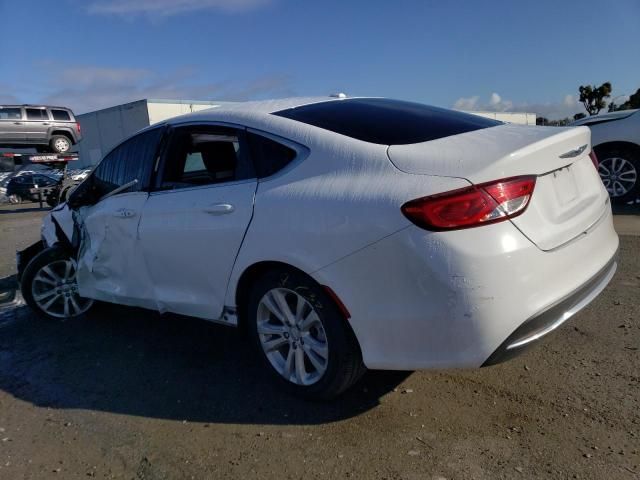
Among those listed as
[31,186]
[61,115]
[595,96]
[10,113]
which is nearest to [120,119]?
[61,115]

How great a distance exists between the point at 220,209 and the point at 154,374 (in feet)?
4.29

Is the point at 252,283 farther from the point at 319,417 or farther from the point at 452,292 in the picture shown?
the point at 452,292

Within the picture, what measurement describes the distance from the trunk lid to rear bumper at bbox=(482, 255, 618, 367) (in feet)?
0.90

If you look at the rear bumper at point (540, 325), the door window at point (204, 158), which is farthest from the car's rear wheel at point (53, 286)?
the rear bumper at point (540, 325)

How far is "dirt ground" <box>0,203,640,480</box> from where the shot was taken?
2.48m

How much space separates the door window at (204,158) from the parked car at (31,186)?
15388mm

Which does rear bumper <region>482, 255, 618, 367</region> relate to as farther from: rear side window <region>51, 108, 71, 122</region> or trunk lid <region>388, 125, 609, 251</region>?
rear side window <region>51, 108, 71, 122</region>

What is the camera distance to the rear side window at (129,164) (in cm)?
380

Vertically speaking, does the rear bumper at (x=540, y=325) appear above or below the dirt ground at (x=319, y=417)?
above

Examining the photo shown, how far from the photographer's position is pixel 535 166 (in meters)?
2.50

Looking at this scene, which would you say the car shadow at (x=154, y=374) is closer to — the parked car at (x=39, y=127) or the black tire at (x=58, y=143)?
the parked car at (x=39, y=127)

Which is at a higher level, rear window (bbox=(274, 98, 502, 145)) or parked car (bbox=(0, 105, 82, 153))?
parked car (bbox=(0, 105, 82, 153))

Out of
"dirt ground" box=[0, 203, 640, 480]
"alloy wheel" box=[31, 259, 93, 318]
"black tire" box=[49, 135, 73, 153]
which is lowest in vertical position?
"dirt ground" box=[0, 203, 640, 480]

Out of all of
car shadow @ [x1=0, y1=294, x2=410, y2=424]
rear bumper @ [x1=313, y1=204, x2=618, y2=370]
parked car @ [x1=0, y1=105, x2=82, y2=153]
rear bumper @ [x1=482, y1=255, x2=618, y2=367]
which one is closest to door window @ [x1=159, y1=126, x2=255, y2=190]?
rear bumper @ [x1=313, y1=204, x2=618, y2=370]
